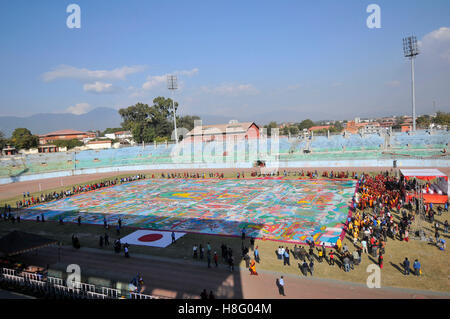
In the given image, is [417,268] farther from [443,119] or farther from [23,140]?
[443,119]

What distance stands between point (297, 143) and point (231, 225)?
4363cm

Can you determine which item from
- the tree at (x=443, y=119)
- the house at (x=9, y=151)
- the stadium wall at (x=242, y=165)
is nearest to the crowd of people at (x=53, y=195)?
the stadium wall at (x=242, y=165)

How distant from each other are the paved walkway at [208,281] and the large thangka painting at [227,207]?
5961 mm

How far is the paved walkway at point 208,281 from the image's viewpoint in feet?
46.3

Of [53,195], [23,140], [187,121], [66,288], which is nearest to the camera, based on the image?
[66,288]

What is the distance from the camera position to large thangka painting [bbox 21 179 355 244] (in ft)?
80.1

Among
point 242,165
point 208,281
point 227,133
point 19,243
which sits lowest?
point 208,281

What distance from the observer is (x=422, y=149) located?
50094 mm

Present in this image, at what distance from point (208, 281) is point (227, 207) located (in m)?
15.3

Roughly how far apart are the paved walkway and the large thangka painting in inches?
235

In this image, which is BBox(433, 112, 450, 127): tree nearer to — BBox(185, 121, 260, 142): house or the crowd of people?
BBox(185, 121, 260, 142): house

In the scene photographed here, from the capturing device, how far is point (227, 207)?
31.3m

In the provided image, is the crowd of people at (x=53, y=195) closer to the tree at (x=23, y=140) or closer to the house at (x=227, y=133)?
the house at (x=227, y=133)

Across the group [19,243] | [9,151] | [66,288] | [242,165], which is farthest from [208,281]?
[9,151]
